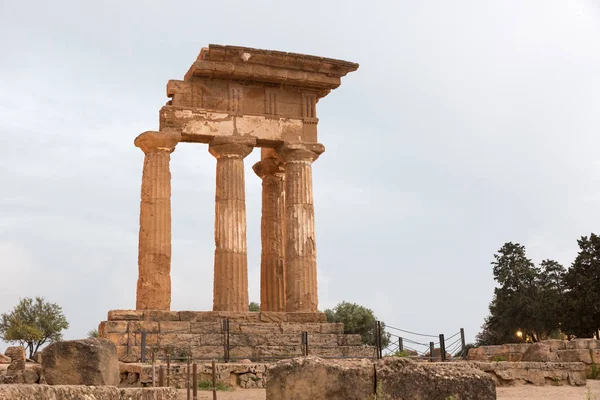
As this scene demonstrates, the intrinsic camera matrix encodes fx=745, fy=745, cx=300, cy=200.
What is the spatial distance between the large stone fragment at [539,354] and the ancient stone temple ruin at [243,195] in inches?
180

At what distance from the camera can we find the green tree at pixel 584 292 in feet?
A: 123

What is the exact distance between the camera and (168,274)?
21906 mm

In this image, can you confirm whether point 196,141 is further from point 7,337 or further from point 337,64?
point 7,337

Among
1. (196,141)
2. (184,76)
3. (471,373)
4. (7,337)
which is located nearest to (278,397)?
(471,373)

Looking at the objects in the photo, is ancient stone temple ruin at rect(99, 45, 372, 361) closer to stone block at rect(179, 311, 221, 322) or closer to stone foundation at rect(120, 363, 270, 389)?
stone block at rect(179, 311, 221, 322)

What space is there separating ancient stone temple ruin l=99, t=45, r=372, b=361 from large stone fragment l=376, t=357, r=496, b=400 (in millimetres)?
12499

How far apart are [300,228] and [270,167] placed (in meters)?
3.31

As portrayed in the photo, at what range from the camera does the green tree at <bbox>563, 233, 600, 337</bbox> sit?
3738 centimetres

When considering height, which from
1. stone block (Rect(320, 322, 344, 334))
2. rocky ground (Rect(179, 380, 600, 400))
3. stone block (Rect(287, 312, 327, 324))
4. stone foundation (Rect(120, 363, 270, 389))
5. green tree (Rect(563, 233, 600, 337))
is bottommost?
rocky ground (Rect(179, 380, 600, 400))

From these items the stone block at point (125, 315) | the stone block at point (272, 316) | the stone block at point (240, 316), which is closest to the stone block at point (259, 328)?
the stone block at point (240, 316)

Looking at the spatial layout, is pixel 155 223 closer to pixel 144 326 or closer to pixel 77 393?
pixel 144 326

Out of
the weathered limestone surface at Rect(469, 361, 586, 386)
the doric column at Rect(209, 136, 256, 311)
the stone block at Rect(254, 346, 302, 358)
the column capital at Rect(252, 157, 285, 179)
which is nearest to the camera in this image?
the weathered limestone surface at Rect(469, 361, 586, 386)

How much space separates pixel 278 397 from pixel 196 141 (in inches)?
637

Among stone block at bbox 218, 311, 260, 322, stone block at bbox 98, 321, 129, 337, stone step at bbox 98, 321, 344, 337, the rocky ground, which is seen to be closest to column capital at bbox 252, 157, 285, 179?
stone block at bbox 218, 311, 260, 322
